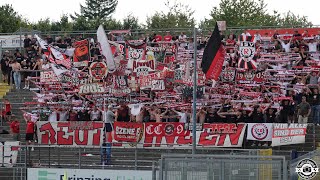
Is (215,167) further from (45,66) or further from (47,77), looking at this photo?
(45,66)

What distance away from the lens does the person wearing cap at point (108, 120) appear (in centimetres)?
3553

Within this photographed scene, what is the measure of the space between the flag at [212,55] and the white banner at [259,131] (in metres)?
4.13

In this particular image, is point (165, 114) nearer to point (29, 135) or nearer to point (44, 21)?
point (29, 135)

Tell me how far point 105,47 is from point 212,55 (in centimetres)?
719

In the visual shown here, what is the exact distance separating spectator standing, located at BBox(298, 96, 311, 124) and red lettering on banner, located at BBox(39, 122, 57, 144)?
9914 mm

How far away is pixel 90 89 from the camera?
126 ft

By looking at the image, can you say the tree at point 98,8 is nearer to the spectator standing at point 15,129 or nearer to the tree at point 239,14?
the tree at point 239,14

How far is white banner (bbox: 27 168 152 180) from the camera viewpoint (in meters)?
26.0

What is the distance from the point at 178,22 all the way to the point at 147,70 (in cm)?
3995

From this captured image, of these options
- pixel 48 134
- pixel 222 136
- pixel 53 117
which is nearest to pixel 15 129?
pixel 48 134

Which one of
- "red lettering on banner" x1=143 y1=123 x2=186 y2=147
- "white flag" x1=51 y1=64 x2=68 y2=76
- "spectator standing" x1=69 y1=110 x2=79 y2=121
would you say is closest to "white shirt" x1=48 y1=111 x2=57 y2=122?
"spectator standing" x1=69 y1=110 x2=79 y2=121

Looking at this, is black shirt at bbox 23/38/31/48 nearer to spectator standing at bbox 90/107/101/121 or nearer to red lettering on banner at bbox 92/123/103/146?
spectator standing at bbox 90/107/101/121

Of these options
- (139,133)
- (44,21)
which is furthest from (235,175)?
(44,21)

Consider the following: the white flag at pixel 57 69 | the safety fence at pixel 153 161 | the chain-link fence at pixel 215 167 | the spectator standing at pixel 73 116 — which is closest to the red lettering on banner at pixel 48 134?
the safety fence at pixel 153 161
